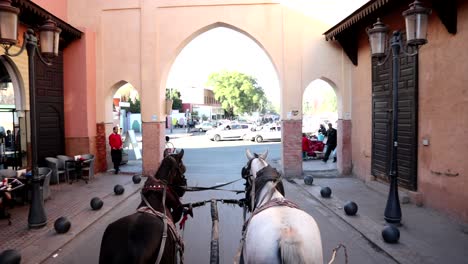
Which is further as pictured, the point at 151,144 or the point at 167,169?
the point at 151,144

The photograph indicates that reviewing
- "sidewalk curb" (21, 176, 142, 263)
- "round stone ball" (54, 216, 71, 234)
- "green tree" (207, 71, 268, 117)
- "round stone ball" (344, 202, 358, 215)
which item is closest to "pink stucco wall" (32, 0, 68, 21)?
"sidewalk curb" (21, 176, 142, 263)

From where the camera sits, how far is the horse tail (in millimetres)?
2984

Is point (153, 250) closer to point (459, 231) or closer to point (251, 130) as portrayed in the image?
point (459, 231)

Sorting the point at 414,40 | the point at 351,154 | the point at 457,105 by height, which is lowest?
the point at 351,154

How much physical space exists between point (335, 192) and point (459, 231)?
172 inches

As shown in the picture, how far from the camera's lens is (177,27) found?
14.9 meters

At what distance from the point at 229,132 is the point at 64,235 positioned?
98.8ft

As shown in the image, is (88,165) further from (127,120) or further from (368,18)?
(127,120)

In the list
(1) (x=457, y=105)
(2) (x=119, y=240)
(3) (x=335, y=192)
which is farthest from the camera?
(3) (x=335, y=192)

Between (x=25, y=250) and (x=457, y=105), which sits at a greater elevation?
(x=457, y=105)

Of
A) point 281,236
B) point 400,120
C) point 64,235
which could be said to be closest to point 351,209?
point 400,120

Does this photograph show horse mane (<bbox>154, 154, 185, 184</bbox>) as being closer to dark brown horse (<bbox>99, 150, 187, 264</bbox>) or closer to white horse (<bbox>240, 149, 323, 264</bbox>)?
dark brown horse (<bbox>99, 150, 187, 264</bbox>)

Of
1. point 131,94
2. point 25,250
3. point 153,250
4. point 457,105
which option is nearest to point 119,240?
point 153,250

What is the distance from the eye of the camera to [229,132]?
123 ft
